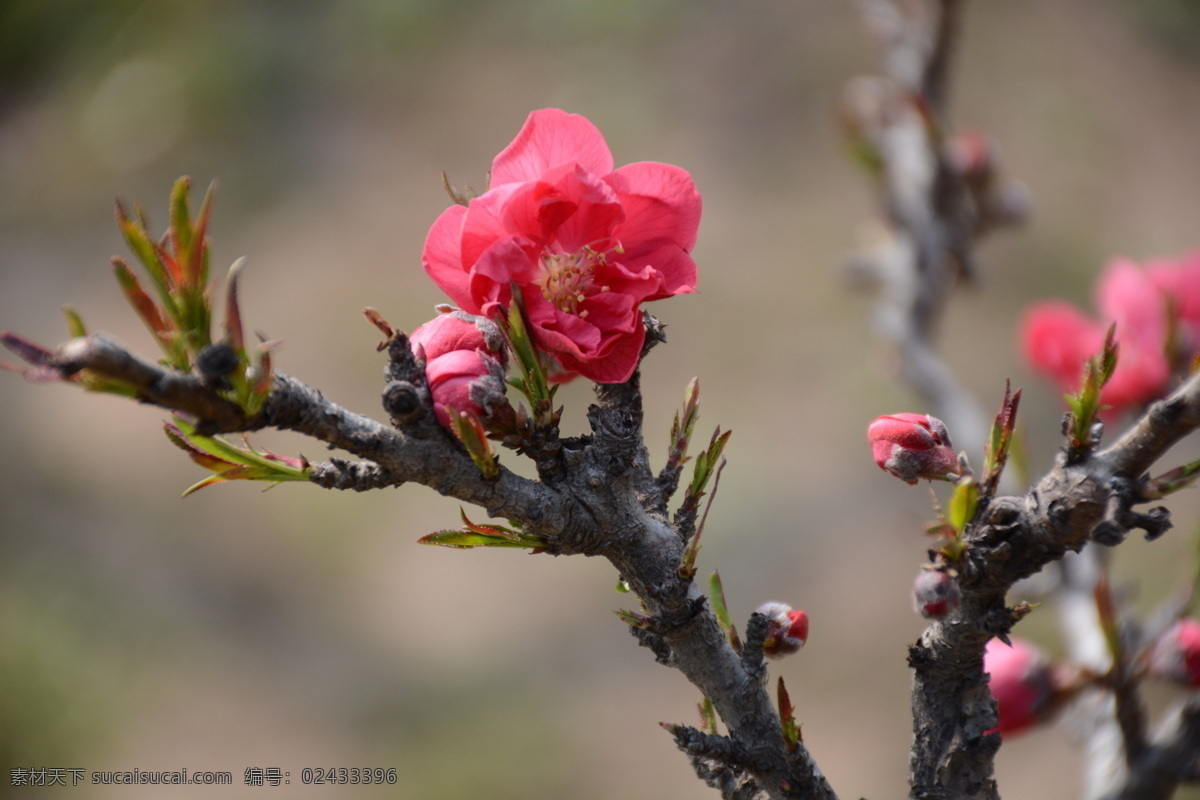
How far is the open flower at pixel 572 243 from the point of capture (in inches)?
17.3

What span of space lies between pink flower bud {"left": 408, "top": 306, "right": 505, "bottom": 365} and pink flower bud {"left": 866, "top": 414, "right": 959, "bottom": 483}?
210 mm

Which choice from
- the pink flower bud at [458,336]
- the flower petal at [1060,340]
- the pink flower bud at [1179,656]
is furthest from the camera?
the flower petal at [1060,340]

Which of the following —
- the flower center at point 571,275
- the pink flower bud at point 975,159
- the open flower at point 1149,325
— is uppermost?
the pink flower bud at point 975,159

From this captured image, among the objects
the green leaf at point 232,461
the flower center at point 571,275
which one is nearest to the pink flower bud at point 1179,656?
the flower center at point 571,275

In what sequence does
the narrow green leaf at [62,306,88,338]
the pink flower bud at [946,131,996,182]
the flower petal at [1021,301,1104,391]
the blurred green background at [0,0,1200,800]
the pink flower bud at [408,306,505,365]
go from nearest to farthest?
1. the narrow green leaf at [62,306,88,338]
2. the pink flower bud at [408,306,505,365]
3. the flower petal at [1021,301,1104,391]
4. the pink flower bud at [946,131,996,182]
5. the blurred green background at [0,0,1200,800]

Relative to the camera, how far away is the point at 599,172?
0.47 metres

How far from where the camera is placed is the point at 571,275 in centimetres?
47

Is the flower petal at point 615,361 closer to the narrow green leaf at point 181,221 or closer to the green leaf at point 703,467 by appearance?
the green leaf at point 703,467

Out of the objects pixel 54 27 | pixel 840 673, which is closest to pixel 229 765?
pixel 840 673

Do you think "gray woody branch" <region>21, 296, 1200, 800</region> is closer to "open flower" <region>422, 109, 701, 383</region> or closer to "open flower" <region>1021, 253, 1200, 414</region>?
"open flower" <region>422, 109, 701, 383</region>

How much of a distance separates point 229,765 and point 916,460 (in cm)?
218

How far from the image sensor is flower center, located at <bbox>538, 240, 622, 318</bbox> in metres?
0.46

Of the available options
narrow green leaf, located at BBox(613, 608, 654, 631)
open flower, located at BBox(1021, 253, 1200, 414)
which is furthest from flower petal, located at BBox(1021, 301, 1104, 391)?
narrow green leaf, located at BBox(613, 608, 654, 631)

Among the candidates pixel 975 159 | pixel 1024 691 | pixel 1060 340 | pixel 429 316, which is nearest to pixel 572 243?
pixel 1024 691
